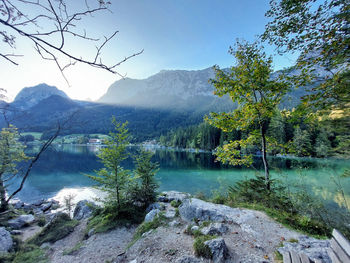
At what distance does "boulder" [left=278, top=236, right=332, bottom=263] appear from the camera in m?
2.83

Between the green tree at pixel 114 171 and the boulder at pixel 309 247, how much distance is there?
233 inches

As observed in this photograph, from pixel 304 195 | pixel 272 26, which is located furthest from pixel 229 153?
pixel 272 26

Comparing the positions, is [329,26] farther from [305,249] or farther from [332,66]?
[305,249]

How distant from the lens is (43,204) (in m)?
13.4

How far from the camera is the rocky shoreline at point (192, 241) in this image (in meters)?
3.29

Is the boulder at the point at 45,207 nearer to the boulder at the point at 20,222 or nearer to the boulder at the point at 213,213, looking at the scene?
the boulder at the point at 20,222

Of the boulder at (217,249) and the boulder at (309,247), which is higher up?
the boulder at (309,247)

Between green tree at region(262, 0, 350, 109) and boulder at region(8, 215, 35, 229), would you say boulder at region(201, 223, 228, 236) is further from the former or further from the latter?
boulder at region(8, 215, 35, 229)

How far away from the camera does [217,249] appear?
10.7 feet

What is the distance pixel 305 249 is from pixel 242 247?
4.08ft

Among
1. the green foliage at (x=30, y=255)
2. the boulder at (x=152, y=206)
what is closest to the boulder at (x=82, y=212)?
the green foliage at (x=30, y=255)

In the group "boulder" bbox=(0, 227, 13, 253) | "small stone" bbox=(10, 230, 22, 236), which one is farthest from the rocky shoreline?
"small stone" bbox=(10, 230, 22, 236)

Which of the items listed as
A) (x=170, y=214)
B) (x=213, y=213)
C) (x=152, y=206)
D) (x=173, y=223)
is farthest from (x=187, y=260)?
(x=152, y=206)

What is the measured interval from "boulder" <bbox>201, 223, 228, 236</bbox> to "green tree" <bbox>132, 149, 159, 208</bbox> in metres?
3.94
